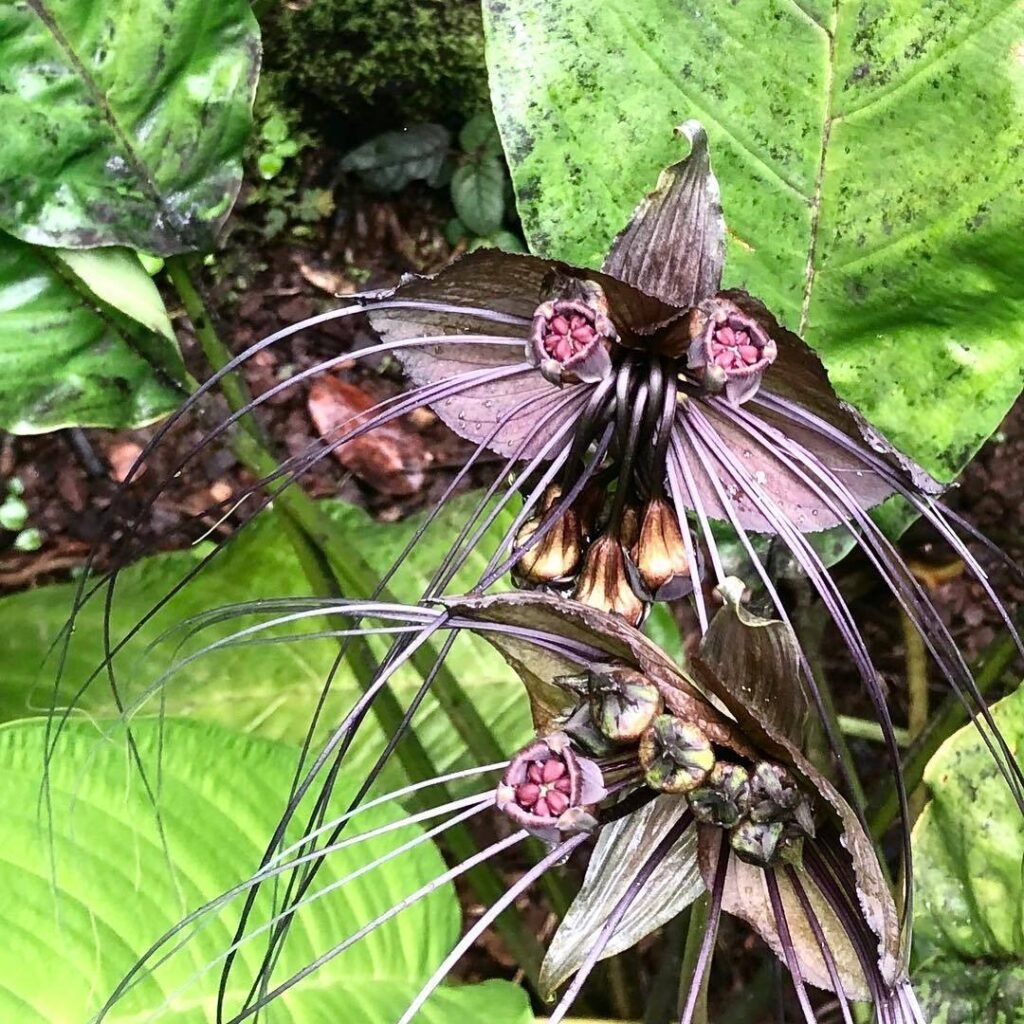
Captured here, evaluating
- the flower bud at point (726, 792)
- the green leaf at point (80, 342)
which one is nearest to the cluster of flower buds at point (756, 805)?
the flower bud at point (726, 792)

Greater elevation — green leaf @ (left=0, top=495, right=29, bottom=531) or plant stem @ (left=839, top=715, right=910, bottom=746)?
green leaf @ (left=0, top=495, right=29, bottom=531)

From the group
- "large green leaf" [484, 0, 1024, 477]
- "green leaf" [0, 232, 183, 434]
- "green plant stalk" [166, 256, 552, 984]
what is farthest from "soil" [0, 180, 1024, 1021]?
"large green leaf" [484, 0, 1024, 477]

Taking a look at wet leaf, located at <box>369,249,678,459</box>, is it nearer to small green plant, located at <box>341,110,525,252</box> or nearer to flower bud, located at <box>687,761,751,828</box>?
flower bud, located at <box>687,761,751,828</box>

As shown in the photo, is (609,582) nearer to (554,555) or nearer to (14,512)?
(554,555)

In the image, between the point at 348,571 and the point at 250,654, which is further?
the point at 250,654

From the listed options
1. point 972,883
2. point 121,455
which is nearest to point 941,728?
point 972,883

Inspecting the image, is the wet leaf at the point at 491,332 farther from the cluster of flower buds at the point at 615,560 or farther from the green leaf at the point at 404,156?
the green leaf at the point at 404,156

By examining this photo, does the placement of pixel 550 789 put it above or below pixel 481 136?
below
